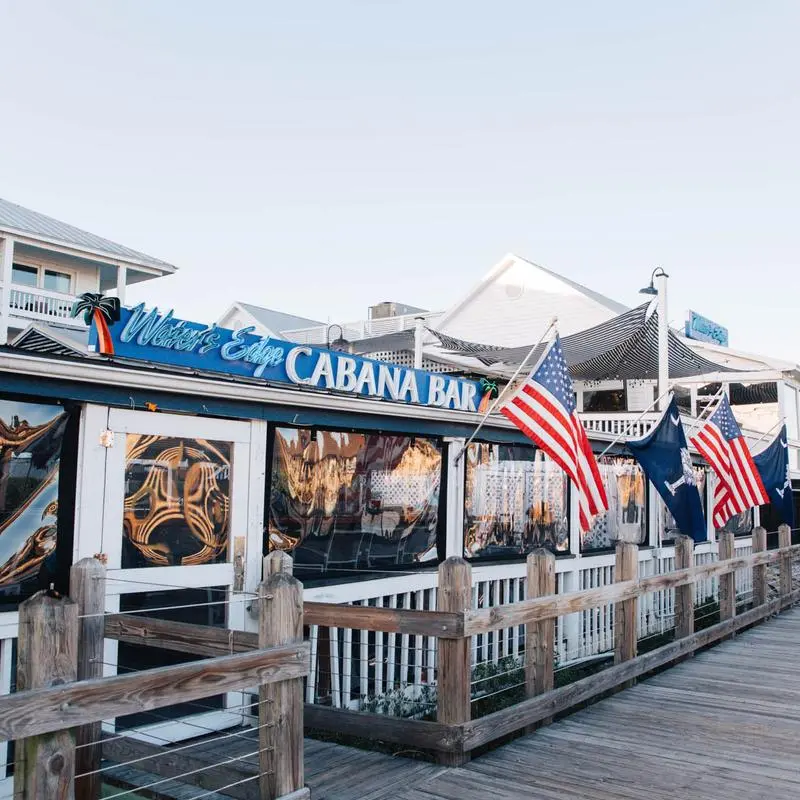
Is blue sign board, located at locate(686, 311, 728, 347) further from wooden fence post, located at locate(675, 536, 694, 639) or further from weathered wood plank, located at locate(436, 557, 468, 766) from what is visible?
weathered wood plank, located at locate(436, 557, 468, 766)

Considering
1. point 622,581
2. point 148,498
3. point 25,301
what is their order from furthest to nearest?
point 25,301, point 622,581, point 148,498

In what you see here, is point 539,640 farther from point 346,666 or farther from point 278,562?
point 278,562

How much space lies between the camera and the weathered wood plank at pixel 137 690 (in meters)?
3.07

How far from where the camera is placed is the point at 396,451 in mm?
7957

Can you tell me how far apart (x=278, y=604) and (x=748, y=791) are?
3.04 meters

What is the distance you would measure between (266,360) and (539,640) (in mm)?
3411

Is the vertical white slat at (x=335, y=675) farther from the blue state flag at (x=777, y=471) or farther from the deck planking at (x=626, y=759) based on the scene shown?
the blue state flag at (x=777, y=471)

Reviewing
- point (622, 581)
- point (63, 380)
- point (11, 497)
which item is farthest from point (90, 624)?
point (622, 581)

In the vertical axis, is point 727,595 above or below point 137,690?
below

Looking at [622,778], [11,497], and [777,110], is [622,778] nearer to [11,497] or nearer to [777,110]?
[11,497]

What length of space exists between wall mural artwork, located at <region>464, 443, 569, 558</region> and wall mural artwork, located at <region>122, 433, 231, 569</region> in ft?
10.8

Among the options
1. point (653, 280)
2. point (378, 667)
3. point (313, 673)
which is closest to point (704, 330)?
point (653, 280)

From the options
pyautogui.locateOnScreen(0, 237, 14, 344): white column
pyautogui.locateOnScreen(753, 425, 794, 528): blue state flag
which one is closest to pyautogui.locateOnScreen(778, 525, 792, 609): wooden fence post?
pyautogui.locateOnScreen(753, 425, 794, 528): blue state flag

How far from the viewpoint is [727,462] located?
11414 mm
